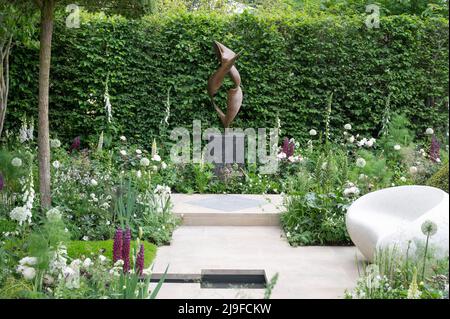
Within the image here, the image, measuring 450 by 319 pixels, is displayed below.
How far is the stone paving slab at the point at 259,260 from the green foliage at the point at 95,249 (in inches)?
3.3

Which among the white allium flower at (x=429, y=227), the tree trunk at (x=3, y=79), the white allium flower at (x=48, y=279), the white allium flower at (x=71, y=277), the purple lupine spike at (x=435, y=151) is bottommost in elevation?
the white allium flower at (x=48, y=279)

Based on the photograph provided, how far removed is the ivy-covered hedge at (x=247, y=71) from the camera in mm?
9391

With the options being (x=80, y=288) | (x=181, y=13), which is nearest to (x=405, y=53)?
(x=181, y=13)

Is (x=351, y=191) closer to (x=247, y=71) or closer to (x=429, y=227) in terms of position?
(x=429, y=227)

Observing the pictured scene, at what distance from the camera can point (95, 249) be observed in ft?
16.6

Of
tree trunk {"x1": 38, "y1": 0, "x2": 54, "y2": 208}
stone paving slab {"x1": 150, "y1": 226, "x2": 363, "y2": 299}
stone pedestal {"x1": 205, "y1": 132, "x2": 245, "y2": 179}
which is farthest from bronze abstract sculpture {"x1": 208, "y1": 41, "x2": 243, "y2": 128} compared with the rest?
tree trunk {"x1": 38, "y1": 0, "x2": 54, "y2": 208}

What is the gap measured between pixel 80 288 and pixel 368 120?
6892mm

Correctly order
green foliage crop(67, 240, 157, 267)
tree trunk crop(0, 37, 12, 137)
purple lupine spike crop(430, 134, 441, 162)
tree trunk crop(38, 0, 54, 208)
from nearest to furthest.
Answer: green foliage crop(67, 240, 157, 267) < tree trunk crop(38, 0, 54, 208) < purple lupine spike crop(430, 134, 441, 162) < tree trunk crop(0, 37, 12, 137)

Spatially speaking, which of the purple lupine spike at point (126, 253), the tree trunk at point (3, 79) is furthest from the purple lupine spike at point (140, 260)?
the tree trunk at point (3, 79)

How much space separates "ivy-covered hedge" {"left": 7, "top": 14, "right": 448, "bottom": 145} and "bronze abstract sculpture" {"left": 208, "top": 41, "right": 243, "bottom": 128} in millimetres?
606

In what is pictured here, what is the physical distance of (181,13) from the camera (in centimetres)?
945

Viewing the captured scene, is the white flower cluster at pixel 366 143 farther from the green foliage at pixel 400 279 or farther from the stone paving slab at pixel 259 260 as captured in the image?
the green foliage at pixel 400 279

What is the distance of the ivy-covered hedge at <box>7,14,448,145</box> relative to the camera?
9391mm

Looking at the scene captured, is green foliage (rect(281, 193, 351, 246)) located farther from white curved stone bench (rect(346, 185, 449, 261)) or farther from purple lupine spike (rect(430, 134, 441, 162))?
purple lupine spike (rect(430, 134, 441, 162))
